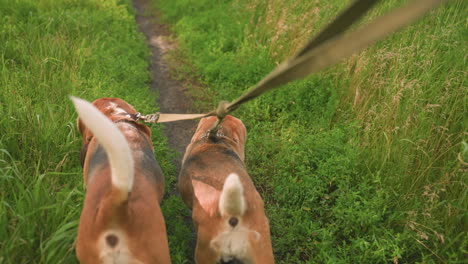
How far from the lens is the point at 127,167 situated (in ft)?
4.82

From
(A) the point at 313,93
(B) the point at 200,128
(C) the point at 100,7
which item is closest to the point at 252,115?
(A) the point at 313,93

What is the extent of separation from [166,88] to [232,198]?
12.5ft

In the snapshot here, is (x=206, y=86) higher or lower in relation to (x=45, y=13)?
lower

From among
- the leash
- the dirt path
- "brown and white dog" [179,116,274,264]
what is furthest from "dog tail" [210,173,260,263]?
the dirt path

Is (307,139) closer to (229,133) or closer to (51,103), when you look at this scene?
(229,133)

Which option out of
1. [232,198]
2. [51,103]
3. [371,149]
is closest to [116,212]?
[232,198]

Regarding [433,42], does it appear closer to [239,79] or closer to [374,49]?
[374,49]

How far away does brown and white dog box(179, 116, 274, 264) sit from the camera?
6.13 feet

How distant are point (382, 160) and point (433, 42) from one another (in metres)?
1.51

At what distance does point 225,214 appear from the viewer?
74.6 inches

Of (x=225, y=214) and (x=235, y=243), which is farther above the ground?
(x=225, y=214)

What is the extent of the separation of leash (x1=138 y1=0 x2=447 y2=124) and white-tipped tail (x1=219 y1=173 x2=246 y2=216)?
0.51m

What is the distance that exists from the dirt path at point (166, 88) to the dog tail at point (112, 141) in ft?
6.88

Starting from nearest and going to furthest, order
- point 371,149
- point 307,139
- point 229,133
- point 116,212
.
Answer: point 116,212
point 229,133
point 371,149
point 307,139
